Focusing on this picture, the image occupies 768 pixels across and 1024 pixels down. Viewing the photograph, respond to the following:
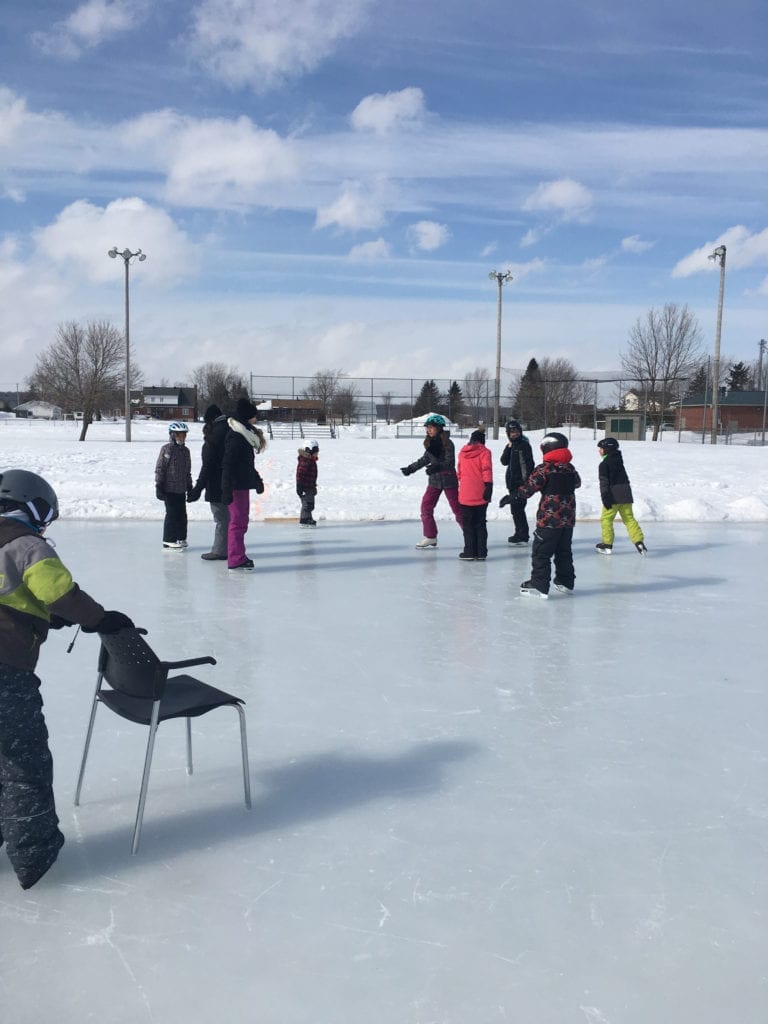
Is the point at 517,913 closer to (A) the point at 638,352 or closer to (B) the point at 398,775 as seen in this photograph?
(B) the point at 398,775

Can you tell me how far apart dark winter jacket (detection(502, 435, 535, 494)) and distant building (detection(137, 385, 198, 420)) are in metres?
80.5

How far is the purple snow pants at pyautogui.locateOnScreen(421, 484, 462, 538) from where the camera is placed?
962 cm

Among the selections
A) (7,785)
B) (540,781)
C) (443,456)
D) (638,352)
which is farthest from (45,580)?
(638,352)

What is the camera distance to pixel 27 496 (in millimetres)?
2600

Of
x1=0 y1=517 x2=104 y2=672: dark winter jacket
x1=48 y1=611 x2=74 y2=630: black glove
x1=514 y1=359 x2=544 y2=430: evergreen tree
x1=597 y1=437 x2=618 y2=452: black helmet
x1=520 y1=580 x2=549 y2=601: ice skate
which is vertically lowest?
x1=520 y1=580 x2=549 y2=601: ice skate

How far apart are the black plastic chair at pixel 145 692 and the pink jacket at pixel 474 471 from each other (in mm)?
5626

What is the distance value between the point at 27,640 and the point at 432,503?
7492mm

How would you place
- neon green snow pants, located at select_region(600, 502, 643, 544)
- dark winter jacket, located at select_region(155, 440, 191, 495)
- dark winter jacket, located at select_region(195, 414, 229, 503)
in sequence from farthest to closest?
neon green snow pants, located at select_region(600, 502, 643, 544), dark winter jacket, located at select_region(155, 440, 191, 495), dark winter jacket, located at select_region(195, 414, 229, 503)

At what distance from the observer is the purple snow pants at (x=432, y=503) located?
9.62m

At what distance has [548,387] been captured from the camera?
36.4 m

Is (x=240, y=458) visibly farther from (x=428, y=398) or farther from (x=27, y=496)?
(x=428, y=398)

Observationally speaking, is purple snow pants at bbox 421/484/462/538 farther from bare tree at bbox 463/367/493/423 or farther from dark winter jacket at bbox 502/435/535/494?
bare tree at bbox 463/367/493/423

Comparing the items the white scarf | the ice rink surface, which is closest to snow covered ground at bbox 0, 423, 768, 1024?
the ice rink surface

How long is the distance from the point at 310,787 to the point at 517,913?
1.15 m
